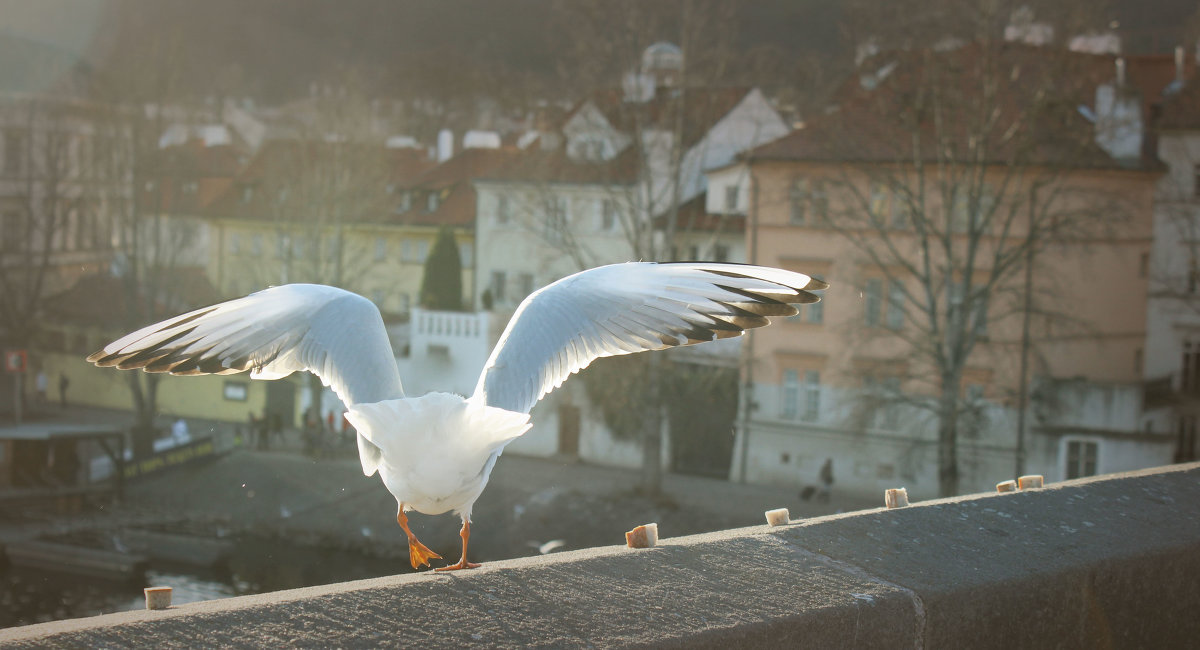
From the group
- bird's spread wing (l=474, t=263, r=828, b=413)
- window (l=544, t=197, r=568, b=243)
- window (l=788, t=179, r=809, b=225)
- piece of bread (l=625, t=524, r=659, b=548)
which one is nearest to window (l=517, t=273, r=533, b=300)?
window (l=544, t=197, r=568, b=243)

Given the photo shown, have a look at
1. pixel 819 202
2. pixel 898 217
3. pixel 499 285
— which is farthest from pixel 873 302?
pixel 499 285

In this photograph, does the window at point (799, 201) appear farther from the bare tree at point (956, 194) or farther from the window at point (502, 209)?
the window at point (502, 209)

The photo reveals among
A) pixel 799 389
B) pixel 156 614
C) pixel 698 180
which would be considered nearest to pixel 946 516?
pixel 156 614

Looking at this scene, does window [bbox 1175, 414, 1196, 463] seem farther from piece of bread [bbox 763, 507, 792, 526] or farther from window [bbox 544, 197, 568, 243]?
piece of bread [bbox 763, 507, 792, 526]

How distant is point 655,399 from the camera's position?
22.1 metres

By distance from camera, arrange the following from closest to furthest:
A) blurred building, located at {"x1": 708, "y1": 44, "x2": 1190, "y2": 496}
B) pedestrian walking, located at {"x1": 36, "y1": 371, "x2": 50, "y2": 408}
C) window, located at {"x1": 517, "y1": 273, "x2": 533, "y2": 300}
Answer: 1. blurred building, located at {"x1": 708, "y1": 44, "x2": 1190, "y2": 496}
2. window, located at {"x1": 517, "y1": 273, "x2": 533, "y2": 300}
3. pedestrian walking, located at {"x1": 36, "y1": 371, "x2": 50, "y2": 408}

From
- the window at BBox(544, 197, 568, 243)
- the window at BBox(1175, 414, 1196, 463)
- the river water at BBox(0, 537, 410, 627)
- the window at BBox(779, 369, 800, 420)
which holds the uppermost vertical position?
the window at BBox(544, 197, 568, 243)

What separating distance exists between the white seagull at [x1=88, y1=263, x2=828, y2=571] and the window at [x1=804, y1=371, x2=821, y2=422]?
20182mm

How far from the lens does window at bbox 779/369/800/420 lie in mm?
23938

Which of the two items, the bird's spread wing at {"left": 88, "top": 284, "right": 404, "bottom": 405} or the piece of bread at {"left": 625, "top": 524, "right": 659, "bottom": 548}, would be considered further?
the bird's spread wing at {"left": 88, "top": 284, "right": 404, "bottom": 405}

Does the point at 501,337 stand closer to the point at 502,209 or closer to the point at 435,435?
the point at 435,435

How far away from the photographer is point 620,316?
3.86 meters

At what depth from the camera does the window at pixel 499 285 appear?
30906 mm

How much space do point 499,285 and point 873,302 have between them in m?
11.4
